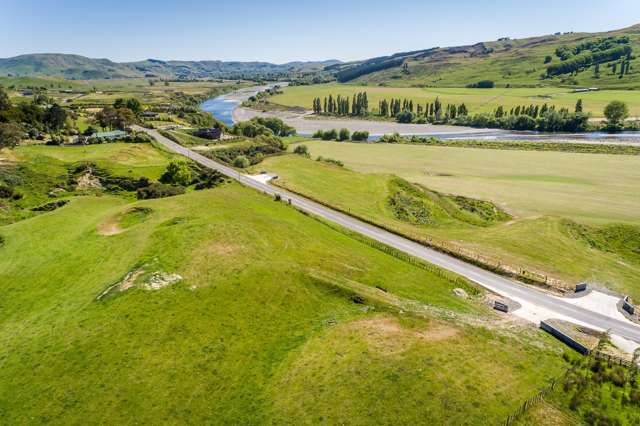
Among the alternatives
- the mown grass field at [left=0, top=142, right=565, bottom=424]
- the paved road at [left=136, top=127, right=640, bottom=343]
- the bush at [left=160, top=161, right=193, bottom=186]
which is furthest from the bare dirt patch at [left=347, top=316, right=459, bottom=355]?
the bush at [left=160, top=161, right=193, bottom=186]

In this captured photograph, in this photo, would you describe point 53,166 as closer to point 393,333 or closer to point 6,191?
point 6,191

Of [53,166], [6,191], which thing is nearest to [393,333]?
[6,191]

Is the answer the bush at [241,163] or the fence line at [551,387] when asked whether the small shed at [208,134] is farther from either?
the fence line at [551,387]

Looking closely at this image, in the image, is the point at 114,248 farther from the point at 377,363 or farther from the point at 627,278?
the point at 627,278

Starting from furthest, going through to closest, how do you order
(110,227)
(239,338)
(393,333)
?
1. (110,227)
2. (393,333)
3. (239,338)

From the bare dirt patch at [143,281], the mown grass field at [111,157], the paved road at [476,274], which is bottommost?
the paved road at [476,274]

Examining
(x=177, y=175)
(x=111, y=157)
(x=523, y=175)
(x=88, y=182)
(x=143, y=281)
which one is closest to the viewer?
(x=143, y=281)

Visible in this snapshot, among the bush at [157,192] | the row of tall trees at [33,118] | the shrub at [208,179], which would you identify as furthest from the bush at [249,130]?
the bush at [157,192]
